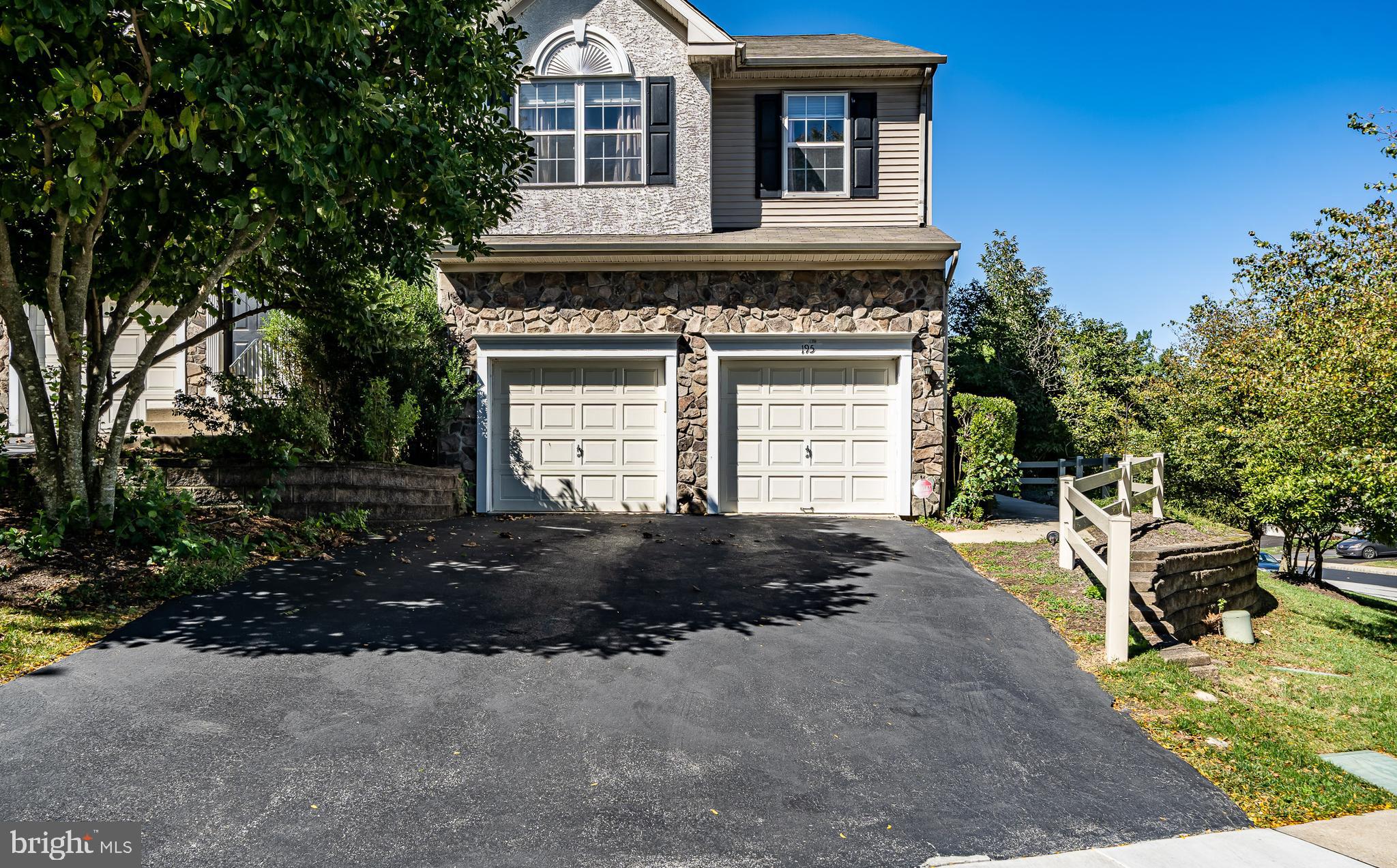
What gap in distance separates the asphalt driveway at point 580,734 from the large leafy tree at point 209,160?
117 inches

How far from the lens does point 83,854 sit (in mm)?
3248

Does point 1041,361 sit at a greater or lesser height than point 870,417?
greater

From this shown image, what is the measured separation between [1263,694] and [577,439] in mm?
9056

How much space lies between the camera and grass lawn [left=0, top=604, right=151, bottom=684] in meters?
4.98

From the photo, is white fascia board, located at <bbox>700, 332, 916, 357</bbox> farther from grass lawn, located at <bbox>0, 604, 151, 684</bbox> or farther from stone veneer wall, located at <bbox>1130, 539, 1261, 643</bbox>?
grass lawn, located at <bbox>0, 604, 151, 684</bbox>

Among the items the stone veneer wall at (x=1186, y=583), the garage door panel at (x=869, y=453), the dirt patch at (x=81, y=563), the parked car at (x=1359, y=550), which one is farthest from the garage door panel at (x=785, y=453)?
the parked car at (x=1359, y=550)

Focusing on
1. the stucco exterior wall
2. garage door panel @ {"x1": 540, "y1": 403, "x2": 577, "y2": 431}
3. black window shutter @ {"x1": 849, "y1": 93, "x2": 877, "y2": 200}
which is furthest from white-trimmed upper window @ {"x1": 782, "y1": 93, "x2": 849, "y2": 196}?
garage door panel @ {"x1": 540, "y1": 403, "x2": 577, "y2": 431}

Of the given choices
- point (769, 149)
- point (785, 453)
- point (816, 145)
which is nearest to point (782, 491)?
point (785, 453)

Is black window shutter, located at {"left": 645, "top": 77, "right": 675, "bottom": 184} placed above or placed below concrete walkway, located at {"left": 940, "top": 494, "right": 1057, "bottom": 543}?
above

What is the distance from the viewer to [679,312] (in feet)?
39.1

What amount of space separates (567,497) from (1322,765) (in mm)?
9619

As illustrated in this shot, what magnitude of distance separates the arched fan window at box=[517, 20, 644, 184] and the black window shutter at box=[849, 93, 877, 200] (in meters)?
3.44

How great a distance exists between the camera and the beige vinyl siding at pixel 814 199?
12.4 meters

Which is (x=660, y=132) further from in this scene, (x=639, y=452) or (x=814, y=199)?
(x=639, y=452)
